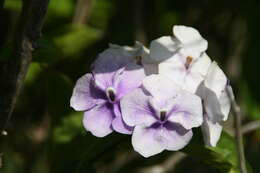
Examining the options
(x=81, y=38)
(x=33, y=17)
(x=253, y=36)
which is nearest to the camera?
(x=33, y=17)

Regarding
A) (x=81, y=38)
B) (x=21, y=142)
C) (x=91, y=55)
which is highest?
(x=81, y=38)

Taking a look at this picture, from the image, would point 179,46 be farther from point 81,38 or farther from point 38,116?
point 38,116

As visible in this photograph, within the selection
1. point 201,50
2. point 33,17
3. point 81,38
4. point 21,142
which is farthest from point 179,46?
point 21,142

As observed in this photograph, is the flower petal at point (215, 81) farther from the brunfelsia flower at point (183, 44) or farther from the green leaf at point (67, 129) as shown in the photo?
the green leaf at point (67, 129)

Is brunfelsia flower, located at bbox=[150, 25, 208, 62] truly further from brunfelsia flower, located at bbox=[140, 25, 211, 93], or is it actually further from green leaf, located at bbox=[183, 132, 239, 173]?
green leaf, located at bbox=[183, 132, 239, 173]

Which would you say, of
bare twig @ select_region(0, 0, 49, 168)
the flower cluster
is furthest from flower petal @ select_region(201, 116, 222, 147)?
bare twig @ select_region(0, 0, 49, 168)

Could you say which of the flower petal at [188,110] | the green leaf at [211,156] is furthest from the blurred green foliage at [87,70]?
the flower petal at [188,110]

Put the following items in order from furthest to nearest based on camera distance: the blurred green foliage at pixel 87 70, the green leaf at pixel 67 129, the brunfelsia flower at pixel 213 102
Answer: the green leaf at pixel 67 129, the blurred green foliage at pixel 87 70, the brunfelsia flower at pixel 213 102

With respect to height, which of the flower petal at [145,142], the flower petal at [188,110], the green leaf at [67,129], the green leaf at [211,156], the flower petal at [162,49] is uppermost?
the flower petal at [162,49]
